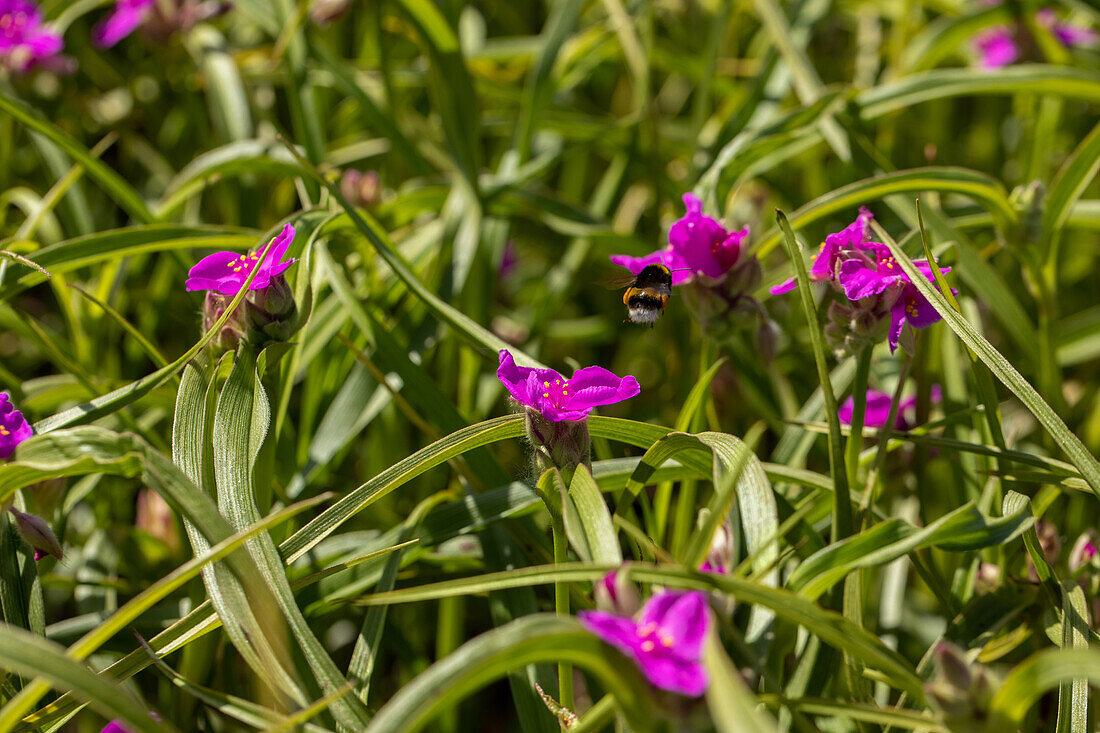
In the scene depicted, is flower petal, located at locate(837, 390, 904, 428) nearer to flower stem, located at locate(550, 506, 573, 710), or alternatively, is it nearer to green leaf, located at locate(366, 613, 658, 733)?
flower stem, located at locate(550, 506, 573, 710)

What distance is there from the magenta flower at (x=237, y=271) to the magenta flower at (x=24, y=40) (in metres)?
1.26

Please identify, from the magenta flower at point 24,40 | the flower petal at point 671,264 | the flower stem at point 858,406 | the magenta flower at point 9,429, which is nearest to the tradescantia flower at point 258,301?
the magenta flower at point 9,429

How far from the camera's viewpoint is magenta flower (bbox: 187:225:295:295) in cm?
98

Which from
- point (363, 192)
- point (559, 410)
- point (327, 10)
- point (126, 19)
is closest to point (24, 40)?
point (126, 19)

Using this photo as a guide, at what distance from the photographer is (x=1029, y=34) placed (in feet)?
7.00

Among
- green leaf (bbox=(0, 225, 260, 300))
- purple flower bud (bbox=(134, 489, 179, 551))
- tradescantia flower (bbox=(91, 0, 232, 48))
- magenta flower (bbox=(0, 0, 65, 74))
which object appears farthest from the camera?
tradescantia flower (bbox=(91, 0, 232, 48))

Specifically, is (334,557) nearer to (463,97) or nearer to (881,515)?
(881,515)

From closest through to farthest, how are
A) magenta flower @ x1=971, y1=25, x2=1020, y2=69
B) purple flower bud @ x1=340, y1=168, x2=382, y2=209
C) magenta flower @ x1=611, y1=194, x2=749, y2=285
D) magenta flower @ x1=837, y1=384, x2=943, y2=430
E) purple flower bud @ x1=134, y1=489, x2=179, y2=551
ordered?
magenta flower @ x1=611, y1=194, x2=749, y2=285 → magenta flower @ x1=837, y1=384, x2=943, y2=430 → purple flower bud @ x1=134, y1=489, x2=179, y2=551 → purple flower bud @ x1=340, y1=168, x2=382, y2=209 → magenta flower @ x1=971, y1=25, x2=1020, y2=69

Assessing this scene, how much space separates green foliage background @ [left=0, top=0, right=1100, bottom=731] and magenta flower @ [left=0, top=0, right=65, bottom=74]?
76 millimetres

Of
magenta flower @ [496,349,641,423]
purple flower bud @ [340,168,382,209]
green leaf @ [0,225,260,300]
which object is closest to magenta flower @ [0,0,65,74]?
purple flower bud @ [340,168,382,209]

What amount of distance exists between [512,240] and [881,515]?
4.79 ft

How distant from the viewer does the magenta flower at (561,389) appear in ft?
2.98

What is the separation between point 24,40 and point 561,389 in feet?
5.91

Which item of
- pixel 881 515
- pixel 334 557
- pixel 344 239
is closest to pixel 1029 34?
pixel 881 515
